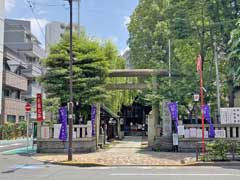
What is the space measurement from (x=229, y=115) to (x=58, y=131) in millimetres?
9532

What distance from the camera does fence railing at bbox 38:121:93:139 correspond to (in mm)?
20703

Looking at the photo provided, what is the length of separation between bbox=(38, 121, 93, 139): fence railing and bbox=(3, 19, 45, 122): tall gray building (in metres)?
A: 16.7

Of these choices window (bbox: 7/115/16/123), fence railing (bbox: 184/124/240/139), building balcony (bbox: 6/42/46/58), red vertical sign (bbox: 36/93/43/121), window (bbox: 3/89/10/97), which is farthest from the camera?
building balcony (bbox: 6/42/46/58)

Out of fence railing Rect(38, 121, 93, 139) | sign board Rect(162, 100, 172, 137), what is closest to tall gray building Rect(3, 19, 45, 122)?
fence railing Rect(38, 121, 93, 139)

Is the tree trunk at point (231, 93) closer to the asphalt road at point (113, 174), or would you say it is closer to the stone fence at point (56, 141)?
the stone fence at point (56, 141)

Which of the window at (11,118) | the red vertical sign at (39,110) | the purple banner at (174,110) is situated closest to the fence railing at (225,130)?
the purple banner at (174,110)

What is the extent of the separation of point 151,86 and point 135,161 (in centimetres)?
954

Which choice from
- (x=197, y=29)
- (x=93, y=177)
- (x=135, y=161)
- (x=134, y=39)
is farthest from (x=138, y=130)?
(x=93, y=177)

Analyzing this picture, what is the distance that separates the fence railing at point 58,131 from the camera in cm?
2070

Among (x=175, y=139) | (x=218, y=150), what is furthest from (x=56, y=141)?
(x=218, y=150)

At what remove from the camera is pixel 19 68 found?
1832 inches

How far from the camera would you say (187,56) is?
26.9m

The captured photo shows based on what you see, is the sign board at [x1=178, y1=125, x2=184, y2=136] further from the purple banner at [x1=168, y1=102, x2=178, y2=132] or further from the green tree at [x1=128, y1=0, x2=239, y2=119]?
the green tree at [x1=128, y1=0, x2=239, y2=119]

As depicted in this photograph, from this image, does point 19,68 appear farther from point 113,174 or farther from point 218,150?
point 113,174
